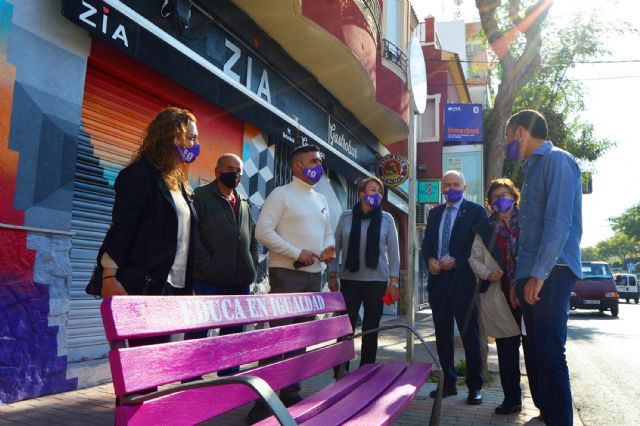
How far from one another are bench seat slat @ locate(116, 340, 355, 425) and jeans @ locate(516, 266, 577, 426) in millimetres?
1365

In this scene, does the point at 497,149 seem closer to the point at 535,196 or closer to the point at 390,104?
the point at 390,104

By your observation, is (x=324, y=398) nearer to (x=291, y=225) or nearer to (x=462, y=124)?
(x=291, y=225)

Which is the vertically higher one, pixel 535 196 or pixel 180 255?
pixel 535 196

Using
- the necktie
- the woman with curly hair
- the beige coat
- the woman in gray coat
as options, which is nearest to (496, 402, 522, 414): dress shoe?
the beige coat

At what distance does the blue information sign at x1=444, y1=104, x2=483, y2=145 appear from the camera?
31.5 feet

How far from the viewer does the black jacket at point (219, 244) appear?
3934mm

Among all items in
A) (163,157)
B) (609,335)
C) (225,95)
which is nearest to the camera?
(163,157)

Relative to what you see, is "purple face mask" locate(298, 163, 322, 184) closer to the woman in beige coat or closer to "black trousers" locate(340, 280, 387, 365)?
"black trousers" locate(340, 280, 387, 365)

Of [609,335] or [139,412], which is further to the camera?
[609,335]

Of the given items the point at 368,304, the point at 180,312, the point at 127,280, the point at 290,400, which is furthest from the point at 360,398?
the point at 368,304

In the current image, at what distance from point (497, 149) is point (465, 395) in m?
5.75

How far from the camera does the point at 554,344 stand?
117 inches

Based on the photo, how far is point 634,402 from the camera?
5.08 meters

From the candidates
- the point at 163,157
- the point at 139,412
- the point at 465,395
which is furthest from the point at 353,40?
the point at 139,412
